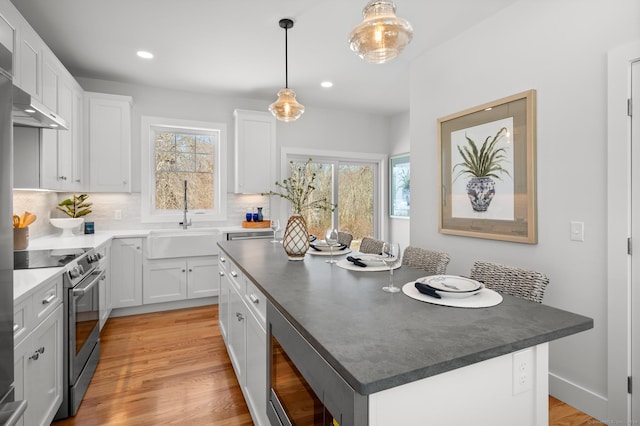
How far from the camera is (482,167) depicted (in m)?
2.75

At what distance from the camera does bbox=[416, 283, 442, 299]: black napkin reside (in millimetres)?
1356

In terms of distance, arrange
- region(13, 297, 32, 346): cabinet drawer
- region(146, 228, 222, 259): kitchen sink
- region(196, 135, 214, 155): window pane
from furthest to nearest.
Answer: region(196, 135, 214, 155): window pane < region(146, 228, 222, 259): kitchen sink < region(13, 297, 32, 346): cabinet drawer

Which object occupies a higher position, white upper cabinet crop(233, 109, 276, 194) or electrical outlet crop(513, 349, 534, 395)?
white upper cabinet crop(233, 109, 276, 194)

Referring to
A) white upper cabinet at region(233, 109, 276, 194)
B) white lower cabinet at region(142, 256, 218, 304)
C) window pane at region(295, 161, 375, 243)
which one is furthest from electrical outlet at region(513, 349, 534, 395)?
window pane at region(295, 161, 375, 243)

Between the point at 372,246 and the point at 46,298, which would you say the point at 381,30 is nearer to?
the point at 372,246

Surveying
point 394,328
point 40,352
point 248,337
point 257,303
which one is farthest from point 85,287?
point 394,328

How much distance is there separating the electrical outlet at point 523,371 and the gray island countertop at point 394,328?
71mm

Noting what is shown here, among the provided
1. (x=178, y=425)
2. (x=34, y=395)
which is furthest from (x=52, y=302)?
(x=178, y=425)

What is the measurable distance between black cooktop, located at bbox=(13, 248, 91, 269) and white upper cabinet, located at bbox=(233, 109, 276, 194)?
2.28 metres

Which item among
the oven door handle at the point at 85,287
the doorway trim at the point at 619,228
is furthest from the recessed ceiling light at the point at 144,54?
the doorway trim at the point at 619,228

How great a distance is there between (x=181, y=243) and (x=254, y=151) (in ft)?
5.03

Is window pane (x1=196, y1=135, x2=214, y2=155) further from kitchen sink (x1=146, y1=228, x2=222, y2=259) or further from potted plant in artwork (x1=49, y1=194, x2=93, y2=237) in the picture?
potted plant in artwork (x1=49, y1=194, x2=93, y2=237)

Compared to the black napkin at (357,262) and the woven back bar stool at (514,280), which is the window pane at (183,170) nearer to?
the black napkin at (357,262)

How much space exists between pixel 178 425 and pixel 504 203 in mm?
2639
